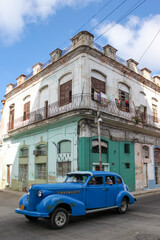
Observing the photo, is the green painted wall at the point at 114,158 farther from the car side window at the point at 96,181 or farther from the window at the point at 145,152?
the car side window at the point at 96,181

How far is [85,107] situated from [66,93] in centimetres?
280

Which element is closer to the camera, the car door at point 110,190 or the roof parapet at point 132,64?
the car door at point 110,190

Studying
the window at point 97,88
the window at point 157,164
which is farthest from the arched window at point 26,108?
the window at point 157,164

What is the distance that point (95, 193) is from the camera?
7.74 meters

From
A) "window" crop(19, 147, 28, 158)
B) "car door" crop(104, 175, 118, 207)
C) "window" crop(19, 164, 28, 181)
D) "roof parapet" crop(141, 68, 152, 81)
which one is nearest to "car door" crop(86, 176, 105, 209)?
"car door" crop(104, 175, 118, 207)

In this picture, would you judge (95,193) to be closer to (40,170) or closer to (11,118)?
(40,170)

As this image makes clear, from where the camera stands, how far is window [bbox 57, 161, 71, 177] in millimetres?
14648

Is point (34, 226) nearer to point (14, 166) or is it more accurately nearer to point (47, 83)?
point (47, 83)

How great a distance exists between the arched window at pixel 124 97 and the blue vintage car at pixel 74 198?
9.83 m

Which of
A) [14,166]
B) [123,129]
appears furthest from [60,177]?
[14,166]

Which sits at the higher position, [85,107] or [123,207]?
[85,107]

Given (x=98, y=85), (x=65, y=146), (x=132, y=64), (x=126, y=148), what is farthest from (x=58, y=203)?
(x=132, y=64)

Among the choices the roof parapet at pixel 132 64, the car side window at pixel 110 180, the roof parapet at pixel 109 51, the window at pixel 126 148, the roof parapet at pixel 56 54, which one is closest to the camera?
the car side window at pixel 110 180

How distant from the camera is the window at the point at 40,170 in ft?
55.5
